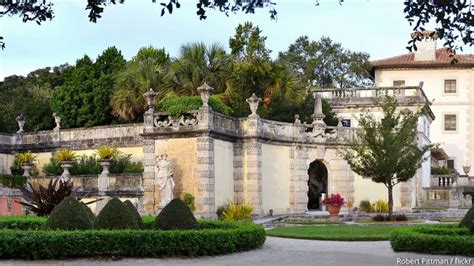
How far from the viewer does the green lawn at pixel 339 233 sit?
20891 millimetres

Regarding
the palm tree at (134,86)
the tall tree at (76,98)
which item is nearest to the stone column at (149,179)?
the palm tree at (134,86)

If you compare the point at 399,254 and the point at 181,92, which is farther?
the point at 181,92

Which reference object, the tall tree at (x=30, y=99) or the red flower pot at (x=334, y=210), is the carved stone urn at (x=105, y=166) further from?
the tall tree at (x=30, y=99)

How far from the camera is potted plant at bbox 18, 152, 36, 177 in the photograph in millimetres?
37406

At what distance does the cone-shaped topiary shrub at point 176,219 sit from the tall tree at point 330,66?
4083 centimetres

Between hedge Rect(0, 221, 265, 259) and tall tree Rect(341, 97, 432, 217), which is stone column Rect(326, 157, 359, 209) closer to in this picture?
tall tree Rect(341, 97, 432, 217)

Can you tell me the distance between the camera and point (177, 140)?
2911cm

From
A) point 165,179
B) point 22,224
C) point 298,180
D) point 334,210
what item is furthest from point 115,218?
point 298,180

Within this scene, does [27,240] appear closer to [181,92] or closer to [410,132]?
[410,132]

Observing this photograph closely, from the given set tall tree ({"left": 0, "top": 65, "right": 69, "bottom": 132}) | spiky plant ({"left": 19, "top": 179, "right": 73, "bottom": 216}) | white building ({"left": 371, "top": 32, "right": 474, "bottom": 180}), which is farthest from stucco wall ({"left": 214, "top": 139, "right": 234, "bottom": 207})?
white building ({"left": 371, "top": 32, "right": 474, "bottom": 180})

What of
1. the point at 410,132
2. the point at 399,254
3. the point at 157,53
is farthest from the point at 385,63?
the point at 399,254

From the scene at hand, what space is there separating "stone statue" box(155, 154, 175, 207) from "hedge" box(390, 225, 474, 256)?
508 inches

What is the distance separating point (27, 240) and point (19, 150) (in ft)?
85.9

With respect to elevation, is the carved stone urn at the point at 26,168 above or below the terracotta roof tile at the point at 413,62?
below
